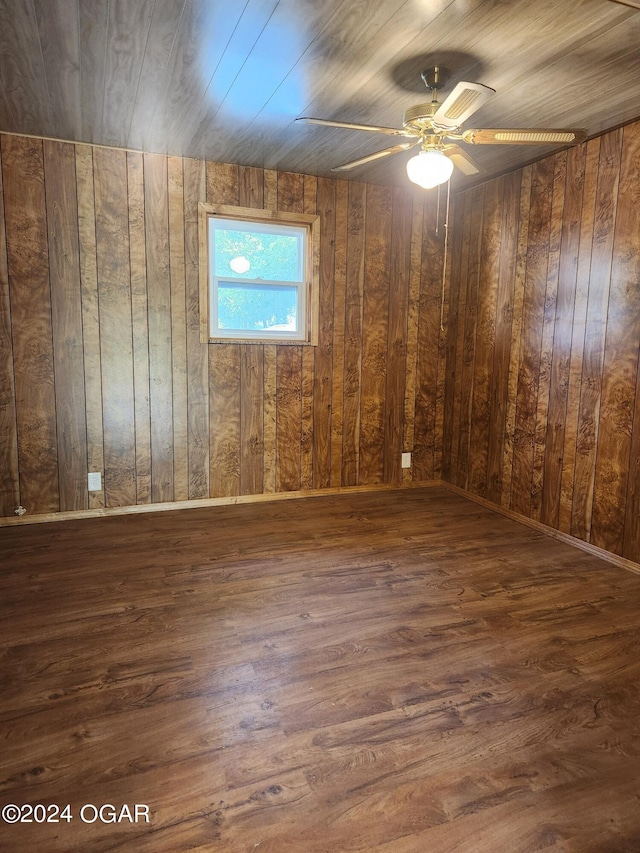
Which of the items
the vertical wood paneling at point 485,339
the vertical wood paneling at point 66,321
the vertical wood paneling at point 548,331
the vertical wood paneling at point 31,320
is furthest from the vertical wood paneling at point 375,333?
the vertical wood paneling at point 31,320

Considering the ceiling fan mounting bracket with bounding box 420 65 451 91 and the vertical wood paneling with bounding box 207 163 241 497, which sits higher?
the ceiling fan mounting bracket with bounding box 420 65 451 91

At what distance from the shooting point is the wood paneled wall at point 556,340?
3086 millimetres

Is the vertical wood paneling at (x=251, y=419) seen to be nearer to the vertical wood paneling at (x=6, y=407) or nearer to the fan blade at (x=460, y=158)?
the vertical wood paneling at (x=6, y=407)

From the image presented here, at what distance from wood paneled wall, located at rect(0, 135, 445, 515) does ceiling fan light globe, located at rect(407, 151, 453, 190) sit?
1.81 m

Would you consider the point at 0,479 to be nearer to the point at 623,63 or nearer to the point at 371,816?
the point at 371,816

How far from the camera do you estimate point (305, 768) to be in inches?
62.0

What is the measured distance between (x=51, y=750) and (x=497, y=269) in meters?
4.01

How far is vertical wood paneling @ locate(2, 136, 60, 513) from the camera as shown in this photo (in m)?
3.46

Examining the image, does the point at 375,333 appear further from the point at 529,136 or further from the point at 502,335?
the point at 529,136

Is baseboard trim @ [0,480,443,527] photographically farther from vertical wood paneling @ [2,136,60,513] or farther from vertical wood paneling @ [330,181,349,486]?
vertical wood paneling @ [330,181,349,486]

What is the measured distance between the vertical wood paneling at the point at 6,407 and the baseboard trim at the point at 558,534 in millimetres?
3500

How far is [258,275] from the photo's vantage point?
13.5ft

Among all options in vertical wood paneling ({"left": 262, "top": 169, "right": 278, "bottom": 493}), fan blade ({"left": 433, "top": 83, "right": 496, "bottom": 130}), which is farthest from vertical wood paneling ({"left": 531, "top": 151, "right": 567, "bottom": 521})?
vertical wood paneling ({"left": 262, "top": 169, "right": 278, "bottom": 493})

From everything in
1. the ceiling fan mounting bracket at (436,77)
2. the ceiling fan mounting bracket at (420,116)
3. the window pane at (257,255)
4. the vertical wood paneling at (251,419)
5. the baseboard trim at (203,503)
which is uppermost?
the ceiling fan mounting bracket at (436,77)
